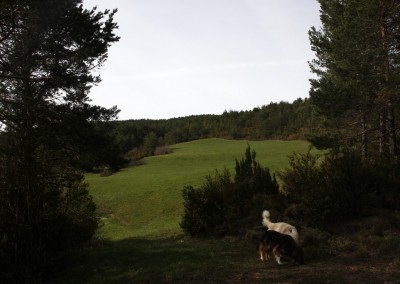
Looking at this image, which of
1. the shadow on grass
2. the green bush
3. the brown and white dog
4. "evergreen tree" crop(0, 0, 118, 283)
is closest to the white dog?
the brown and white dog

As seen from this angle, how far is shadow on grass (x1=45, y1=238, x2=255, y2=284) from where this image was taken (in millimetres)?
9359

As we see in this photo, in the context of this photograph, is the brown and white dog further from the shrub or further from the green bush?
the green bush

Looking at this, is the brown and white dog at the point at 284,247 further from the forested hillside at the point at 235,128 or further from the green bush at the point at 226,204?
A: the forested hillside at the point at 235,128

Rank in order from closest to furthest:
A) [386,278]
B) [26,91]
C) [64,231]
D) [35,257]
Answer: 1. [386,278]
2. [35,257]
3. [64,231]
4. [26,91]

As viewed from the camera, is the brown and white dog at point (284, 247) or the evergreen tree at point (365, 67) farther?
the evergreen tree at point (365, 67)

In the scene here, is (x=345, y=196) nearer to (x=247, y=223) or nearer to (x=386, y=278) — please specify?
(x=247, y=223)

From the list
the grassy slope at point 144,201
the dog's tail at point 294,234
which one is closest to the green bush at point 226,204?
the grassy slope at point 144,201

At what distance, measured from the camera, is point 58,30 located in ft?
44.6

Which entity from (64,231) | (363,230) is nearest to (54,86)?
(64,231)

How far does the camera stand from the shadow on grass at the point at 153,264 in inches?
368

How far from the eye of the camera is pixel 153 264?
10.7 meters

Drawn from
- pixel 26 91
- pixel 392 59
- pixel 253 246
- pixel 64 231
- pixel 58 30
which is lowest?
pixel 253 246

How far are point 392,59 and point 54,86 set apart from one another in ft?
42.1

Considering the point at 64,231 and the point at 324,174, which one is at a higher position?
the point at 324,174
